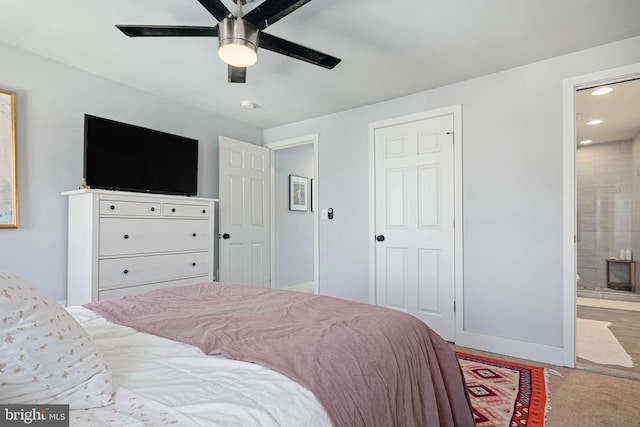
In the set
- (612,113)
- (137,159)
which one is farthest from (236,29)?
(612,113)

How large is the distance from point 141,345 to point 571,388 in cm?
258

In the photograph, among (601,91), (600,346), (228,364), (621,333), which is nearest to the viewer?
(228,364)

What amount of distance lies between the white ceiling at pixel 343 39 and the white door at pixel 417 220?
1.70 feet

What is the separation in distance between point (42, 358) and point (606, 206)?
22.4 feet

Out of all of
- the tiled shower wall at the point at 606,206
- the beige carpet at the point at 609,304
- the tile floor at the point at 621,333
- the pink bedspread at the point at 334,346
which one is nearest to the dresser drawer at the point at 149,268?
the pink bedspread at the point at 334,346

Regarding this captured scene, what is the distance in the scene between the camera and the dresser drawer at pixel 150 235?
2607 mm

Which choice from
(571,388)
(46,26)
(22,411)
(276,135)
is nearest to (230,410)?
(22,411)

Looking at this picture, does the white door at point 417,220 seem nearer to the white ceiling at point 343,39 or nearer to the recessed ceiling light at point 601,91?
the white ceiling at point 343,39

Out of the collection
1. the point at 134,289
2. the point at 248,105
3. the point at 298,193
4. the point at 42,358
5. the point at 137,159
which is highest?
the point at 248,105

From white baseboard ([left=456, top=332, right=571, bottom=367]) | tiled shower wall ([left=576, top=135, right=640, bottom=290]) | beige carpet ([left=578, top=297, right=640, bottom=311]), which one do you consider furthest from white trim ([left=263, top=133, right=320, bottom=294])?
tiled shower wall ([left=576, top=135, right=640, bottom=290])

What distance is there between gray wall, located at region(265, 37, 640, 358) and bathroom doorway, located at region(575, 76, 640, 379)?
51.8 inches

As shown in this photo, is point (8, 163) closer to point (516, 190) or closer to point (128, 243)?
point (128, 243)

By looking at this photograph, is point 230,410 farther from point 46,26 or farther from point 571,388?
point 46,26

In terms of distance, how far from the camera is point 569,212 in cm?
258
